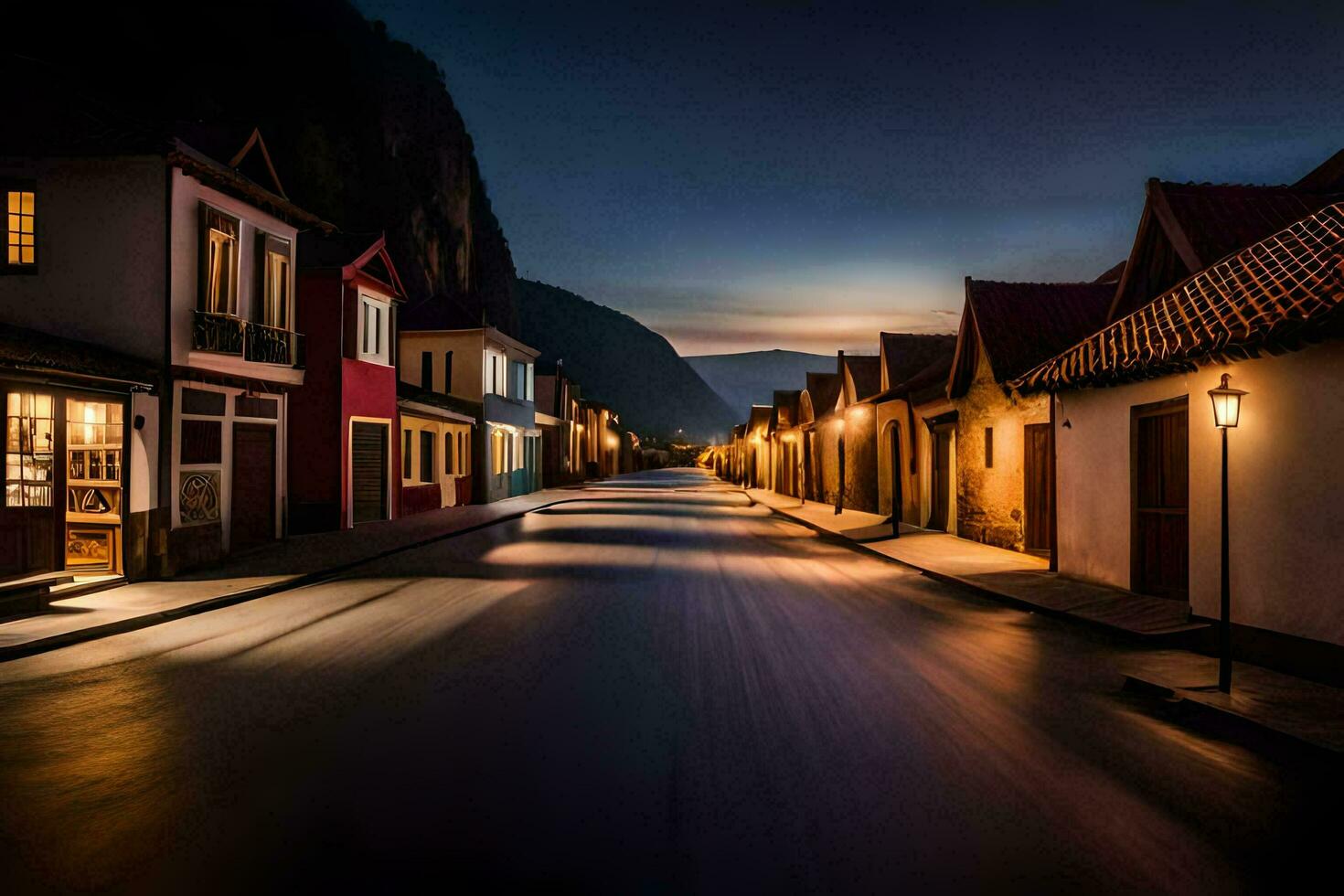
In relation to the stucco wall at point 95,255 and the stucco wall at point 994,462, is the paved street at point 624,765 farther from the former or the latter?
the stucco wall at point 994,462

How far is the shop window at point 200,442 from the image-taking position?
615 inches

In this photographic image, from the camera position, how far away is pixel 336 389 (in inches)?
959

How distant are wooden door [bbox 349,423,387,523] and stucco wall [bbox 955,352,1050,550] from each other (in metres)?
16.4

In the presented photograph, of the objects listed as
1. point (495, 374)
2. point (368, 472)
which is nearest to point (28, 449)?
point (368, 472)

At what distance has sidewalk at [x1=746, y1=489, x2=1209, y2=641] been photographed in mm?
10133

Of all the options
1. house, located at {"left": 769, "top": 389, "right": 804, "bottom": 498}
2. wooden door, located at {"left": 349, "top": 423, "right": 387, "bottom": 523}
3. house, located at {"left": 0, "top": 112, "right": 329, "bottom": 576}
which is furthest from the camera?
house, located at {"left": 769, "top": 389, "right": 804, "bottom": 498}

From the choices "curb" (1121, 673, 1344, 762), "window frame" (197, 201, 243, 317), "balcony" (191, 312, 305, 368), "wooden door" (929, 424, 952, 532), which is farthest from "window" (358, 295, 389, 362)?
"curb" (1121, 673, 1344, 762)

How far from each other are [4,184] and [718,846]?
1644 centimetres

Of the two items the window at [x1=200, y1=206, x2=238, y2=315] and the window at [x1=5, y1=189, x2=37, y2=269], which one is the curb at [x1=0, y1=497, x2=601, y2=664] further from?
the window at [x1=5, y1=189, x2=37, y2=269]

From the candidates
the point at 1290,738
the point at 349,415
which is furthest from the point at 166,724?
the point at 349,415

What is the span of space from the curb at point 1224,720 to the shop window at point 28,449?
1385cm

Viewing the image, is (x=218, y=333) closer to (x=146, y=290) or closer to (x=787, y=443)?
(x=146, y=290)

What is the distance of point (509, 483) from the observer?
1745 inches

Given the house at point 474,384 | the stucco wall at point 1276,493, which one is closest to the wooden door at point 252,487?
the house at point 474,384
